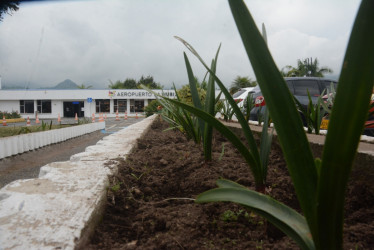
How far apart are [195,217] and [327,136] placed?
59 cm

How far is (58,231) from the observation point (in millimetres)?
693

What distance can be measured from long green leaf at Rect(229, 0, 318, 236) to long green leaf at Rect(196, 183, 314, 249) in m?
0.07

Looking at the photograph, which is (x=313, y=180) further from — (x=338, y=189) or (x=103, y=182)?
(x=103, y=182)

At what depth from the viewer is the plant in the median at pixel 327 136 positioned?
33 cm

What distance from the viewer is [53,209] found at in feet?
2.73

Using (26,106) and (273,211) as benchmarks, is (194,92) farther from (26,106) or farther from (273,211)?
(26,106)

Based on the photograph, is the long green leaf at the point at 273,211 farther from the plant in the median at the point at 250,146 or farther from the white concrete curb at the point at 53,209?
the white concrete curb at the point at 53,209

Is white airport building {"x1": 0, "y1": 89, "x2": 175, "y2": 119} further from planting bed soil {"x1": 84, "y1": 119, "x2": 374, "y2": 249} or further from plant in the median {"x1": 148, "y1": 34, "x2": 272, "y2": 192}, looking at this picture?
plant in the median {"x1": 148, "y1": 34, "x2": 272, "y2": 192}

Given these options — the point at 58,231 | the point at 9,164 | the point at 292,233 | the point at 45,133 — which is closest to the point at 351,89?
the point at 292,233

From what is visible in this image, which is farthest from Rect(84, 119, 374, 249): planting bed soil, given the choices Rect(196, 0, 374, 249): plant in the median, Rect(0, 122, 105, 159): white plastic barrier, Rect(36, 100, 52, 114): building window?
Rect(36, 100, 52, 114): building window

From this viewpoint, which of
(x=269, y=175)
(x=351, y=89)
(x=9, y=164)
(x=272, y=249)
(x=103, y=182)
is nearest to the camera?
(x=351, y=89)

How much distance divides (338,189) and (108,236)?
2.14 feet

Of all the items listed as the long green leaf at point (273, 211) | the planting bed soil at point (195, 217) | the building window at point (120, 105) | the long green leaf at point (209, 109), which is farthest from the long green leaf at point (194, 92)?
the building window at point (120, 105)

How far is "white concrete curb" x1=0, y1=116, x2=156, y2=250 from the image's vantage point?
2.15 ft
